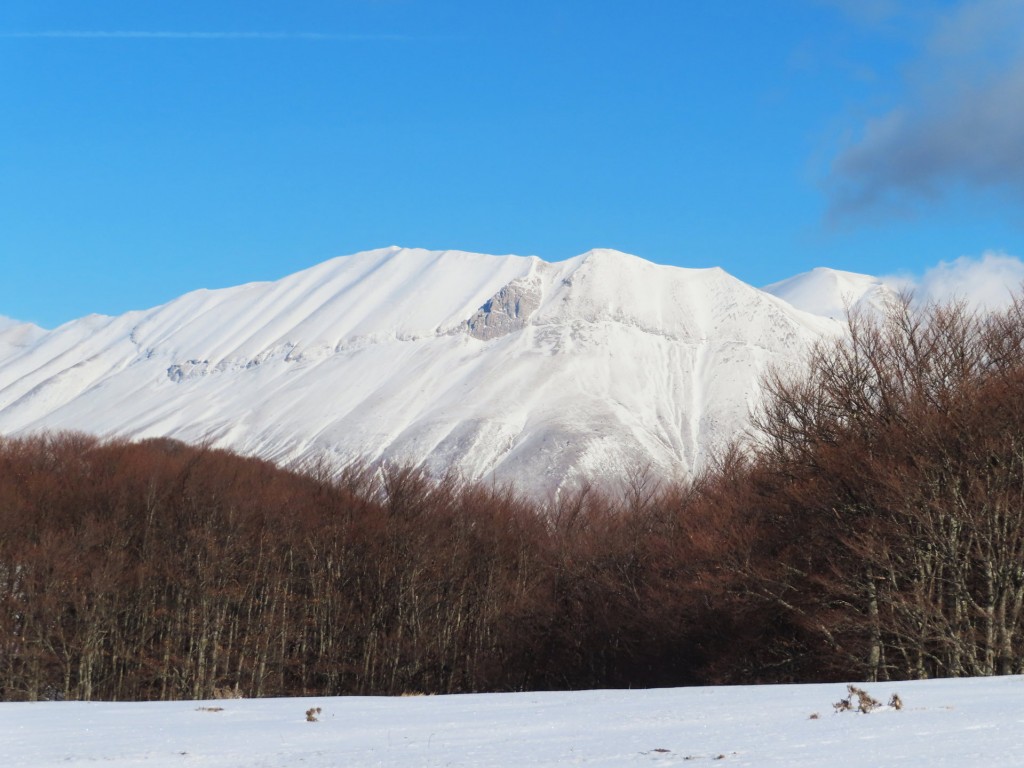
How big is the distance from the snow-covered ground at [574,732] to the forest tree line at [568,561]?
1169cm

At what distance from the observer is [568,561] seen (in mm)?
55750

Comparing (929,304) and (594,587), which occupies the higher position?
(929,304)

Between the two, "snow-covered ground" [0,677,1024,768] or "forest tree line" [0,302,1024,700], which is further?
"forest tree line" [0,302,1024,700]

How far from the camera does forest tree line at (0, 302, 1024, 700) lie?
97.7 feet

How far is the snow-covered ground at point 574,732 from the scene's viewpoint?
10617mm

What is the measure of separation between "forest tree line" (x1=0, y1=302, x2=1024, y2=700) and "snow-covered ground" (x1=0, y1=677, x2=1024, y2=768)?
1169cm

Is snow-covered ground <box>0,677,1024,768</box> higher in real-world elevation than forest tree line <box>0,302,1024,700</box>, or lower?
lower

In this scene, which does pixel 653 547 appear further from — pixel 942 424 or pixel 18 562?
pixel 18 562

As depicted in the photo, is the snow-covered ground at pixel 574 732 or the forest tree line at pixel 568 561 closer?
the snow-covered ground at pixel 574 732

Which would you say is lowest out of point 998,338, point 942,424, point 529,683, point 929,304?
point 529,683

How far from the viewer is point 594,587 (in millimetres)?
52531

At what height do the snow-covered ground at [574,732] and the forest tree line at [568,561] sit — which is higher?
the forest tree line at [568,561]

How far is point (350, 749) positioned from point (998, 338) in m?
27.1

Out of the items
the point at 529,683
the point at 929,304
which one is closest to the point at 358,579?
the point at 529,683
